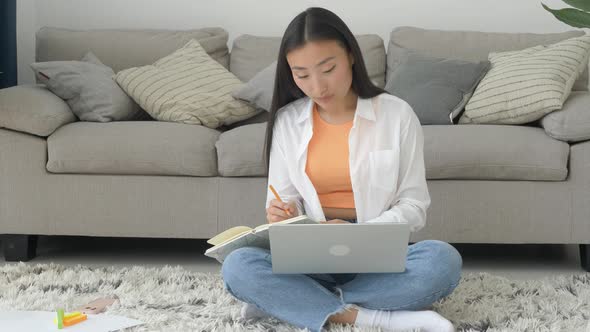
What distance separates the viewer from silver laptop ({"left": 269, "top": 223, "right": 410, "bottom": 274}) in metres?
2.00

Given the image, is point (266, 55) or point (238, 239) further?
point (266, 55)

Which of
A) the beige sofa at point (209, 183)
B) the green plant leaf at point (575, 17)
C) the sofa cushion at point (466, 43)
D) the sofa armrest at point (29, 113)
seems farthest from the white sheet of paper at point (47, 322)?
the sofa cushion at point (466, 43)

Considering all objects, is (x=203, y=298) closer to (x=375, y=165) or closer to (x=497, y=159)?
(x=375, y=165)

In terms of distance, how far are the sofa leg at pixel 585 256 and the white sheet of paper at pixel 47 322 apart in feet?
5.48

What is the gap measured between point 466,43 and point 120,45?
1.53m

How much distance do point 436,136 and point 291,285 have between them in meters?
1.17

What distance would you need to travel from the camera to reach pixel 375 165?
229cm

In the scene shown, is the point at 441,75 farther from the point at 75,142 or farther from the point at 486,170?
the point at 75,142

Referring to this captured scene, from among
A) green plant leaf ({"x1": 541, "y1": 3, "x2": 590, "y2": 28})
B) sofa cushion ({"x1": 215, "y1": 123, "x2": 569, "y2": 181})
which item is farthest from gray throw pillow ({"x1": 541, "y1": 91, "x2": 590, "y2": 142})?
green plant leaf ({"x1": 541, "y1": 3, "x2": 590, "y2": 28})

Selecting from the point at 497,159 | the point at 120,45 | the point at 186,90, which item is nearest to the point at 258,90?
the point at 186,90

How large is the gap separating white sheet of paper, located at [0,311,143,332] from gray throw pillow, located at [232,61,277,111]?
5.01 ft

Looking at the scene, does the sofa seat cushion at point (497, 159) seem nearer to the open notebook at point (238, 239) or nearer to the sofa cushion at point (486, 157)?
the sofa cushion at point (486, 157)

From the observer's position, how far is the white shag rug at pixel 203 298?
7.54ft

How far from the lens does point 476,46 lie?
12.7 ft
